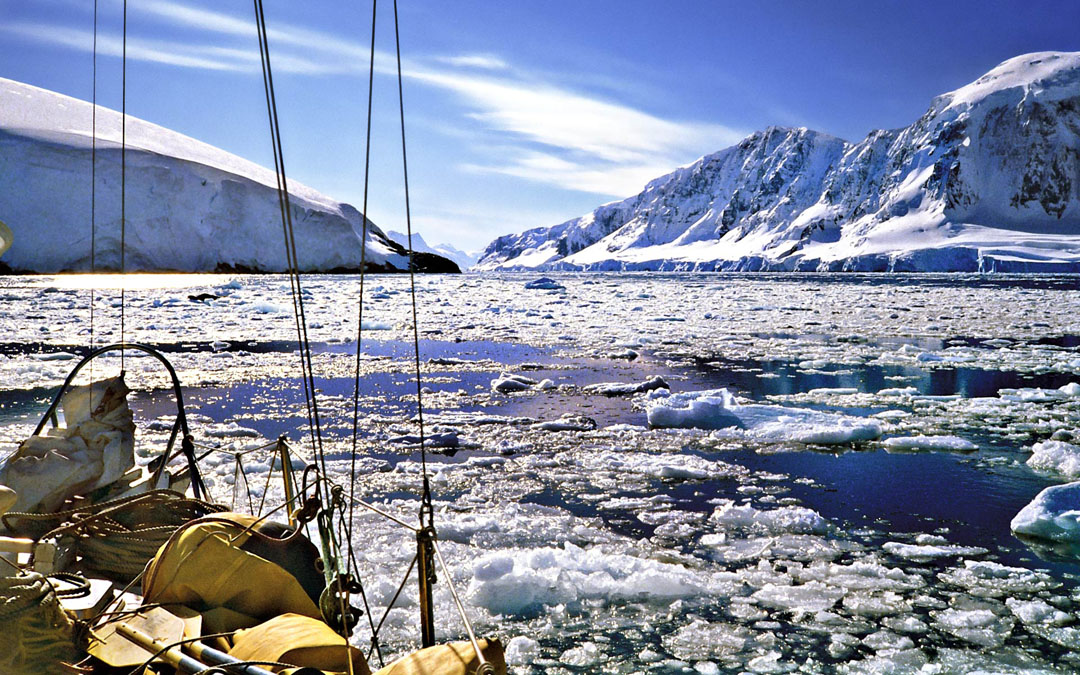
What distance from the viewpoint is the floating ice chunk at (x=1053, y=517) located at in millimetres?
5184

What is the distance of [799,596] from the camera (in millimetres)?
4348

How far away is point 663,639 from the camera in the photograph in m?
3.85

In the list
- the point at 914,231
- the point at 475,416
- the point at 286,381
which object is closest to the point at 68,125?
the point at 286,381

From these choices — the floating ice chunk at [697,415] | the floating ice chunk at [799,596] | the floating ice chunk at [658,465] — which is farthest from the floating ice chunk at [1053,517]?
the floating ice chunk at [697,415]

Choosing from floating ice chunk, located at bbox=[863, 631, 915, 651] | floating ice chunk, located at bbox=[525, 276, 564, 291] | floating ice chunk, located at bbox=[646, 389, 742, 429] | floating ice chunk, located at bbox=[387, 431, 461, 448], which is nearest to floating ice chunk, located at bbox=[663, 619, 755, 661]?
floating ice chunk, located at bbox=[863, 631, 915, 651]

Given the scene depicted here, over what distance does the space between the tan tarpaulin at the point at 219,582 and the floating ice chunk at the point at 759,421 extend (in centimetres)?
623

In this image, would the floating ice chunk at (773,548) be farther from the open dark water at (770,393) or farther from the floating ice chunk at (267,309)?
the floating ice chunk at (267,309)

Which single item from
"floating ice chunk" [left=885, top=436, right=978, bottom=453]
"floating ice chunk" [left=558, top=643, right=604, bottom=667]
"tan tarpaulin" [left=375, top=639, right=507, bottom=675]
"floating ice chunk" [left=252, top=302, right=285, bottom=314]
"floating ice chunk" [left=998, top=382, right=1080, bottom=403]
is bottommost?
"floating ice chunk" [left=558, top=643, right=604, bottom=667]

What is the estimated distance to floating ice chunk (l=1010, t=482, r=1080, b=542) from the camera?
5184 millimetres

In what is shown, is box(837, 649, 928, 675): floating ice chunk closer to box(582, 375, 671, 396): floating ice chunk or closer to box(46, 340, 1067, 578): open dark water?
box(46, 340, 1067, 578): open dark water

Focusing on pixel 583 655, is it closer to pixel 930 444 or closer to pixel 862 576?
pixel 862 576

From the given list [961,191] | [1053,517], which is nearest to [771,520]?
[1053,517]

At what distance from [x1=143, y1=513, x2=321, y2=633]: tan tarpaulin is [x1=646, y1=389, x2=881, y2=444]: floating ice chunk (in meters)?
6.23

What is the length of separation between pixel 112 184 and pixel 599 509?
50998mm
